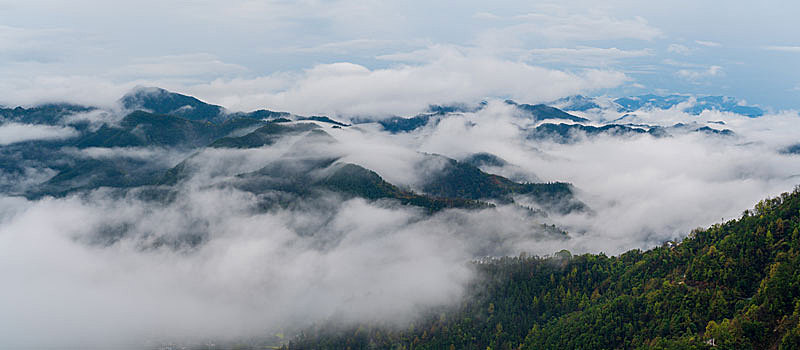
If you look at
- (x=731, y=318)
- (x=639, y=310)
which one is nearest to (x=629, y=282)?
(x=639, y=310)

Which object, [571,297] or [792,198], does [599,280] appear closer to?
[571,297]

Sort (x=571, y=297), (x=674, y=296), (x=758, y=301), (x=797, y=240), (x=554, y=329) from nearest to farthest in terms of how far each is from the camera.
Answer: (x=758, y=301)
(x=797, y=240)
(x=674, y=296)
(x=554, y=329)
(x=571, y=297)

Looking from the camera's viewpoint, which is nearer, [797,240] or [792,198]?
[797,240]

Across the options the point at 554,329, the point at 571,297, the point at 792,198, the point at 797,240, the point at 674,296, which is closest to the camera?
the point at 797,240

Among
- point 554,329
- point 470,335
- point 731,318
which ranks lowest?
point 470,335

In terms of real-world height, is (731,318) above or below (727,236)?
below

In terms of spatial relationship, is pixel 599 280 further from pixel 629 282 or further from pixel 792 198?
pixel 792 198

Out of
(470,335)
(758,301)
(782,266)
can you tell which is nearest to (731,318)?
(758,301)
